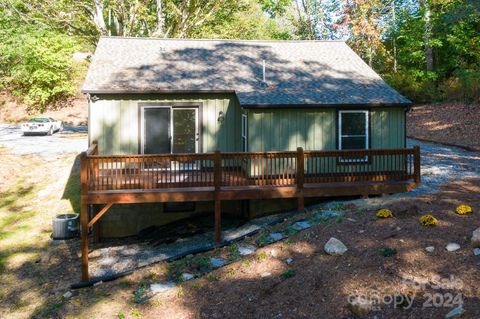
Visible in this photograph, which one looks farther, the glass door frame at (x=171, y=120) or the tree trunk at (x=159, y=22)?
the tree trunk at (x=159, y=22)

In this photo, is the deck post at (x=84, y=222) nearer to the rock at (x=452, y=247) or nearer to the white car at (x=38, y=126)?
the rock at (x=452, y=247)

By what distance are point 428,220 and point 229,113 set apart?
7094mm

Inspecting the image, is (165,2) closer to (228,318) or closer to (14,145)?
(14,145)

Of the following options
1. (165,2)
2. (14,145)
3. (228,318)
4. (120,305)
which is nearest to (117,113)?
(120,305)

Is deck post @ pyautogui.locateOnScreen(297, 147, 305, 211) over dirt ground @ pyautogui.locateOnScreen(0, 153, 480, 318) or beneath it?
over

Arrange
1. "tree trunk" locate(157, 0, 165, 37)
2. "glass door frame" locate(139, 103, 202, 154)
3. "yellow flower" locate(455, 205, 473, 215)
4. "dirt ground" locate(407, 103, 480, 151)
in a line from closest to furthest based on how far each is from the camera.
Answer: "yellow flower" locate(455, 205, 473, 215), "glass door frame" locate(139, 103, 202, 154), "dirt ground" locate(407, 103, 480, 151), "tree trunk" locate(157, 0, 165, 37)

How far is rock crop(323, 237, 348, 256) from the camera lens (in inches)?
347

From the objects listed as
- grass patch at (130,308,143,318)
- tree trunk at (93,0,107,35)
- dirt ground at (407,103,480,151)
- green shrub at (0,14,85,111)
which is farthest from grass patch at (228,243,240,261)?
green shrub at (0,14,85,111)

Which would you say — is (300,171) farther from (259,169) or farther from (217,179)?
(217,179)

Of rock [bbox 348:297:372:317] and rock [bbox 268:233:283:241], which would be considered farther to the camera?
rock [bbox 268:233:283:241]

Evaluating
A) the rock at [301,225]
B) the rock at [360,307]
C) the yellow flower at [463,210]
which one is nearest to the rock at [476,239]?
the yellow flower at [463,210]

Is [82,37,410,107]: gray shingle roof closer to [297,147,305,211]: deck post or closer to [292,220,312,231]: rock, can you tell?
[297,147,305,211]: deck post

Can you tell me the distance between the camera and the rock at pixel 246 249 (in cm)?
1016

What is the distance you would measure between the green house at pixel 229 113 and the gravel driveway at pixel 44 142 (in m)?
11.6
